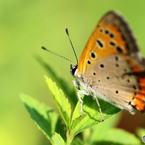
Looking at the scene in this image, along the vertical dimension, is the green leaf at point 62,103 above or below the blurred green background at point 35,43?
above

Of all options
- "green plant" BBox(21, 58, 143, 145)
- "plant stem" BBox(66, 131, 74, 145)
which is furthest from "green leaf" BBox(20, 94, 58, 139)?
"plant stem" BBox(66, 131, 74, 145)

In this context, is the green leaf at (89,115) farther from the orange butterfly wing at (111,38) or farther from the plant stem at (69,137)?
the orange butterfly wing at (111,38)

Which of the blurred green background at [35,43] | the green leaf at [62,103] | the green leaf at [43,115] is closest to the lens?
the green leaf at [62,103]

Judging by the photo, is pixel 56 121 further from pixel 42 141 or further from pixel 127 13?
pixel 127 13

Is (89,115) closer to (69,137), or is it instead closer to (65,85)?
(69,137)

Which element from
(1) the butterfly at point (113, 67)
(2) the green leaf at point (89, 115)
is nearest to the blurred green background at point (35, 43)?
(1) the butterfly at point (113, 67)

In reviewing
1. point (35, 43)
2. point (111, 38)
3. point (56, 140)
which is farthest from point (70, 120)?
point (35, 43)

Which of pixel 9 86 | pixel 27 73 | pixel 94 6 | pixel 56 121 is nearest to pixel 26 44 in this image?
pixel 27 73
